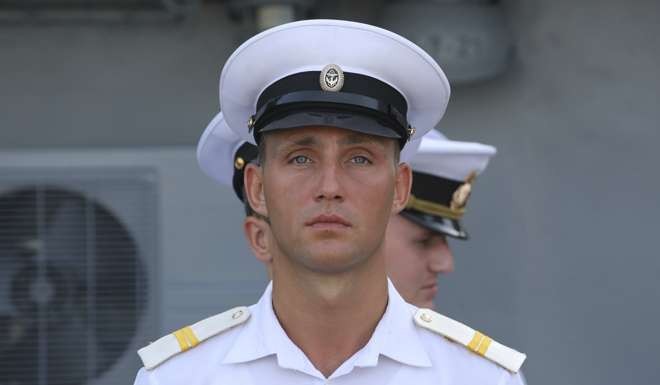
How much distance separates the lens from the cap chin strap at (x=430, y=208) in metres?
3.42

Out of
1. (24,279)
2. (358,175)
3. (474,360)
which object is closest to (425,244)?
(474,360)

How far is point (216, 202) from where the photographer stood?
4.46m

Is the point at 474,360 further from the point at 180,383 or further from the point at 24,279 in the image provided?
the point at 24,279

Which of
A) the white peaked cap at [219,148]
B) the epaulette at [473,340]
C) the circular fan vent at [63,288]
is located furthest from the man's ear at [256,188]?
the circular fan vent at [63,288]

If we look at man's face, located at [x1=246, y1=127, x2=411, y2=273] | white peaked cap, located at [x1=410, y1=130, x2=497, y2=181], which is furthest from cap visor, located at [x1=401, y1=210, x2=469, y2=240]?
man's face, located at [x1=246, y1=127, x2=411, y2=273]

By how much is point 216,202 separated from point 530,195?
952mm

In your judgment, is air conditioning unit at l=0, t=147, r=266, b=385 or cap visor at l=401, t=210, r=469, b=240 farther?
air conditioning unit at l=0, t=147, r=266, b=385

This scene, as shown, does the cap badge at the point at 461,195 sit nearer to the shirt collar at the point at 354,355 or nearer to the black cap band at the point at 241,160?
the black cap band at the point at 241,160

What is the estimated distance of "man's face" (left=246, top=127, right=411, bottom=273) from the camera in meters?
2.18

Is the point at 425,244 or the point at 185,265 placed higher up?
the point at 425,244

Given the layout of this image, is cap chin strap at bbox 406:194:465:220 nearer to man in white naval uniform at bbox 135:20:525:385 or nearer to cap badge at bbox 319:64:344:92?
man in white naval uniform at bbox 135:20:525:385

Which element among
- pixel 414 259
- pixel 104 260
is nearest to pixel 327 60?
pixel 414 259

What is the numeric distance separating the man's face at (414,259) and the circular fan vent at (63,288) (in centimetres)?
135

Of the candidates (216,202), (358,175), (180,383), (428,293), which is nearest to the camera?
(358,175)
